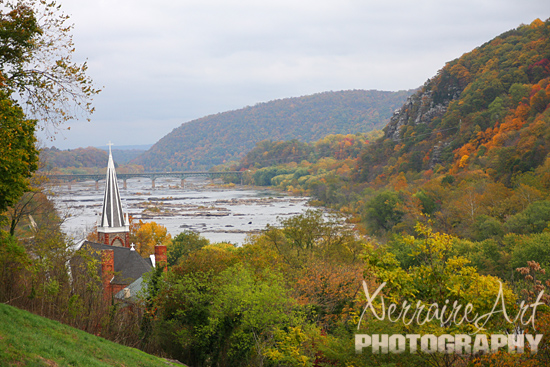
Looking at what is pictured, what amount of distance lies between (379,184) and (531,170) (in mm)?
40416

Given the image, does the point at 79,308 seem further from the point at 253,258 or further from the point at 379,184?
the point at 379,184

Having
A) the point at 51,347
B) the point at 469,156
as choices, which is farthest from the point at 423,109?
the point at 51,347

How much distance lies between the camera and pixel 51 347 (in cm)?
1134

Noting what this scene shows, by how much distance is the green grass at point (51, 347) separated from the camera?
10.2m

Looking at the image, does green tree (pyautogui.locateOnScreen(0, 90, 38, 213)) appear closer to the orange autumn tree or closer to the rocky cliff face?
the orange autumn tree

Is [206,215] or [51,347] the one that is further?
[206,215]

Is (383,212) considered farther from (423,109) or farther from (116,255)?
(423,109)

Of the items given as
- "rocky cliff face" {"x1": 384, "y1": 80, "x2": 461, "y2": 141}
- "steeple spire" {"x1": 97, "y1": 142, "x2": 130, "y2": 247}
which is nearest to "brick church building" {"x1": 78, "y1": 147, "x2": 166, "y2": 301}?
"steeple spire" {"x1": 97, "y1": 142, "x2": 130, "y2": 247}

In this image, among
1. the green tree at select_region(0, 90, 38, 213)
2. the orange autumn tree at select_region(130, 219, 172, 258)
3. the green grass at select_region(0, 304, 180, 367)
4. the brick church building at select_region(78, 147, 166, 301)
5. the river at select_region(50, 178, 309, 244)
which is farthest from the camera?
the river at select_region(50, 178, 309, 244)

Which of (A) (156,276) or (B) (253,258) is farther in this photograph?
(B) (253,258)

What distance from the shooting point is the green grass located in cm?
1021

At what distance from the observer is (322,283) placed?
77.6 ft

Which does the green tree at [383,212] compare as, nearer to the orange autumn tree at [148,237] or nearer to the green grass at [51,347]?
the orange autumn tree at [148,237]

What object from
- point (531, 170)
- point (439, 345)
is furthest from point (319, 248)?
point (531, 170)
